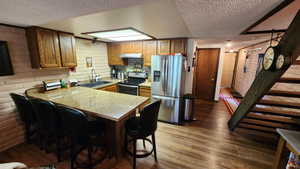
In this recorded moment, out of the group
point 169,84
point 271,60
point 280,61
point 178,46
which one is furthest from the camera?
point 178,46

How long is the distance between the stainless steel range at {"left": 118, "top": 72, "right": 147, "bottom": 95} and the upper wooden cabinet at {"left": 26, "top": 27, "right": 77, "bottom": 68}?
1.51 meters

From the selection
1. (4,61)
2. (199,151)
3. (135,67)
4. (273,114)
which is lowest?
(199,151)

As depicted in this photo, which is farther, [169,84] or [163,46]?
[163,46]

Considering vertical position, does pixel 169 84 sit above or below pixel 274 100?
above

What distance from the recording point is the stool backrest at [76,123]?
4.74 ft

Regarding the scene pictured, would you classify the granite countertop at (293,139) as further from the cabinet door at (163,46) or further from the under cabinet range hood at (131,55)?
the under cabinet range hood at (131,55)

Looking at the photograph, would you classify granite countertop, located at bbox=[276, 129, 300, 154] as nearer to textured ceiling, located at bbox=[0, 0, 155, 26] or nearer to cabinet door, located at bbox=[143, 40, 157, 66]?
textured ceiling, located at bbox=[0, 0, 155, 26]

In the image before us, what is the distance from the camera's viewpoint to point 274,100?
7.05 feet

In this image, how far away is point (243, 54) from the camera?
5.67 m

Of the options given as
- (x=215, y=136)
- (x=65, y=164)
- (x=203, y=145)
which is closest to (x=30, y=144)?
(x=65, y=164)

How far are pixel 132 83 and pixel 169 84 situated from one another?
128cm

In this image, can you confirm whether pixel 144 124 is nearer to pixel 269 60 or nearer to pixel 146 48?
pixel 269 60

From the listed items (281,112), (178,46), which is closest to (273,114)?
(281,112)

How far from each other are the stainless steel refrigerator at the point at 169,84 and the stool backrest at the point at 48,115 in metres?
2.13
